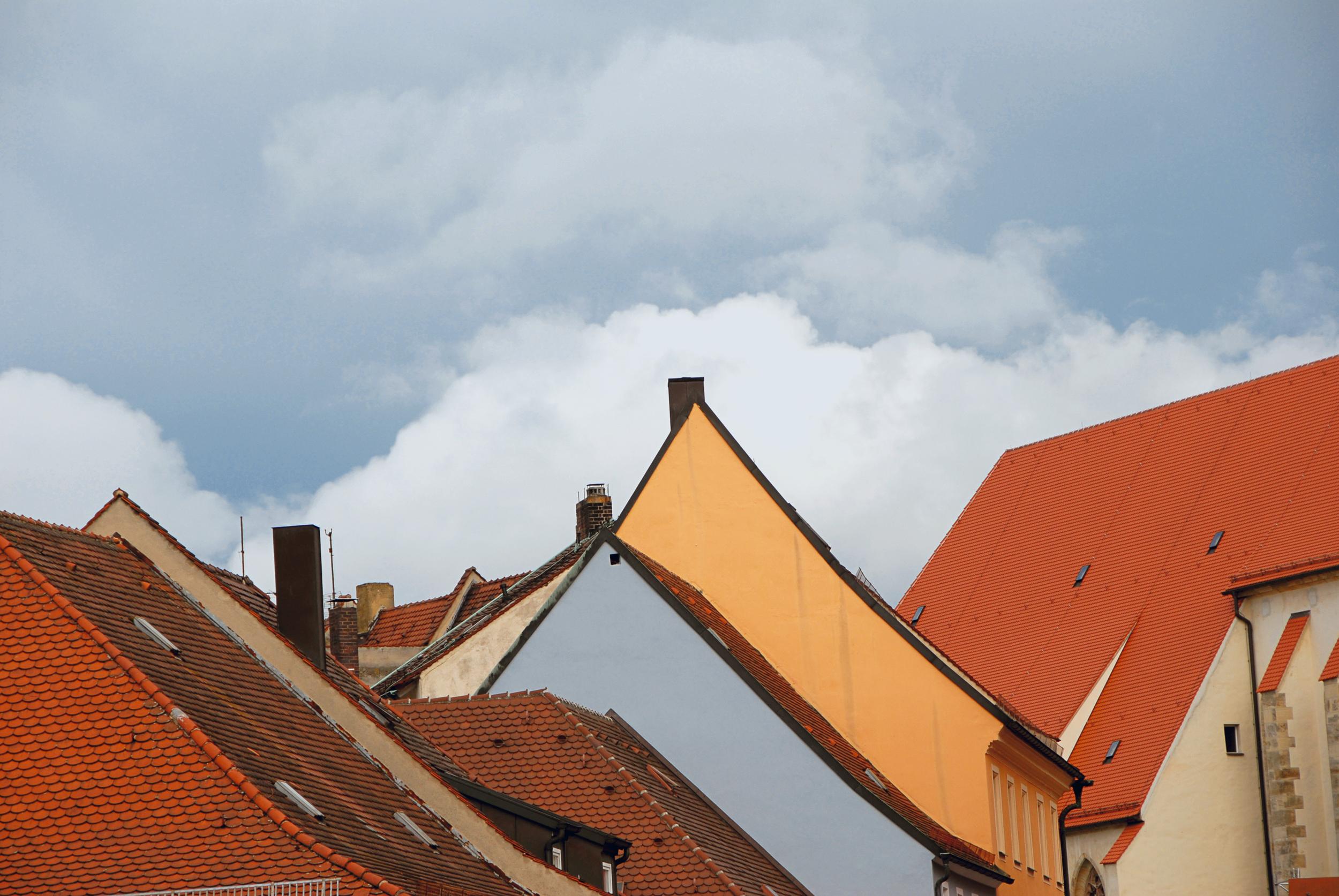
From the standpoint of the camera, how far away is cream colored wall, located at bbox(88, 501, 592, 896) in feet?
62.2

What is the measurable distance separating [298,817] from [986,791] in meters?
15.0

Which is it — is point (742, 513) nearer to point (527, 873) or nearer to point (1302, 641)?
point (527, 873)

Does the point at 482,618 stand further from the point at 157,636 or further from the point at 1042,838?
the point at 157,636

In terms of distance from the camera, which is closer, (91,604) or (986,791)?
(91,604)

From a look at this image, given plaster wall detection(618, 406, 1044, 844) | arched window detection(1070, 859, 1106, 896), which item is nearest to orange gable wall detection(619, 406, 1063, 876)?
plaster wall detection(618, 406, 1044, 844)

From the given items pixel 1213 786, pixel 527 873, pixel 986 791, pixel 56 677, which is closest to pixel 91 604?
pixel 56 677

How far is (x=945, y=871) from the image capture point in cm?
2519

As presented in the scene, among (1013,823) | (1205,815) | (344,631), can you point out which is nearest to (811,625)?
(1013,823)

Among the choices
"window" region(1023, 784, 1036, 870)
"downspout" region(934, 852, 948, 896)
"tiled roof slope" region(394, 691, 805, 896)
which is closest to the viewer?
"tiled roof slope" region(394, 691, 805, 896)

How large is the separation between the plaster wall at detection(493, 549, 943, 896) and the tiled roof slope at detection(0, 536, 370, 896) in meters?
10.4

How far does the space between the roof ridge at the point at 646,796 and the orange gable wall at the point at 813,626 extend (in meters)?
5.96

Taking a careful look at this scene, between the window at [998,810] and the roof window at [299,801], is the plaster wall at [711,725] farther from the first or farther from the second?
the roof window at [299,801]

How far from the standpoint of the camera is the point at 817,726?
90.5 ft

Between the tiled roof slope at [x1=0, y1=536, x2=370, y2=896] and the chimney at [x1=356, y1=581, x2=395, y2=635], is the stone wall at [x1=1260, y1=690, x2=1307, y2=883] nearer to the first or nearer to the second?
the chimney at [x1=356, y1=581, x2=395, y2=635]
